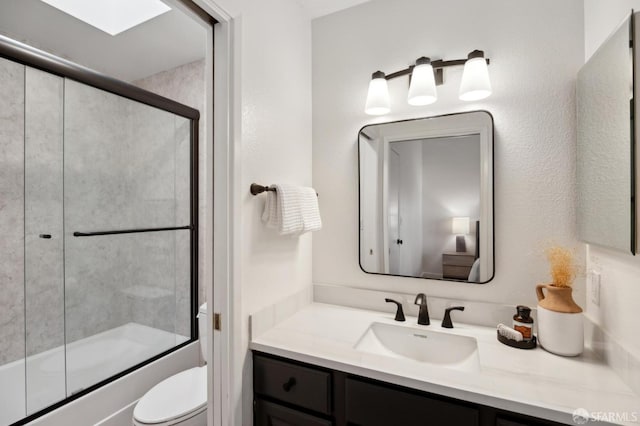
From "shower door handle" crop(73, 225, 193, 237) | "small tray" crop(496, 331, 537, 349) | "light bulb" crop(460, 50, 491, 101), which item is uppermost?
"light bulb" crop(460, 50, 491, 101)

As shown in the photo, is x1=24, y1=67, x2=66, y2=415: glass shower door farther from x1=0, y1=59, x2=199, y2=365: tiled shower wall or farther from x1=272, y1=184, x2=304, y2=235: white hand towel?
x1=272, y1=184, x2=304, y2=235: white hand towel

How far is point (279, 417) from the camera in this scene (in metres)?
1.17

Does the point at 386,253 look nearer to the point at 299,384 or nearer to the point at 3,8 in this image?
the point at 299,384

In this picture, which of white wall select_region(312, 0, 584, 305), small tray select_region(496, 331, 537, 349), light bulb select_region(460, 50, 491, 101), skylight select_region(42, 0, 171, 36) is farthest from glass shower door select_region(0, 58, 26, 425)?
small tray select_region(496, 331, 537, 349)

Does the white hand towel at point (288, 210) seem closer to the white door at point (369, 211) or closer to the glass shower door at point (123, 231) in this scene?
the white door at point (369, 211)

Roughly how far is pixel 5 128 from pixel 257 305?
80.6 inches

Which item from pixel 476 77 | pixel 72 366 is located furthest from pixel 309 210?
pixel 72 366

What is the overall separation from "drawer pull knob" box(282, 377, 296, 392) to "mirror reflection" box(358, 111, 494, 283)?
68cm

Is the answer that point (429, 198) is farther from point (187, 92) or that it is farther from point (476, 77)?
point (187, 92)

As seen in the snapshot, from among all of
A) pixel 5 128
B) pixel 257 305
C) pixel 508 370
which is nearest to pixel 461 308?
pixel 508 370

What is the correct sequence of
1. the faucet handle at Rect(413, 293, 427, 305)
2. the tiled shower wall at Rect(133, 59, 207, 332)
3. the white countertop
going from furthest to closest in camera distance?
the tiled shower wall at Rect(133, 59, 207, 332) → the faucet handle at Rect(413, 293, 427, 305) → the white countertop

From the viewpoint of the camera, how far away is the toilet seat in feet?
4.67

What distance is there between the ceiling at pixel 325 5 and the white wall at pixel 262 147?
55mm

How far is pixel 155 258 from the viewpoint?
7.68 ft
